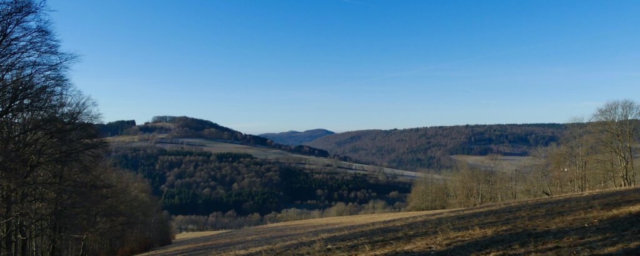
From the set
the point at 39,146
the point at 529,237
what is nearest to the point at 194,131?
the point at 39,146

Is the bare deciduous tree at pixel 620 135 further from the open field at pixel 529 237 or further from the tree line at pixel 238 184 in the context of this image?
the tree line at pixel 238 184

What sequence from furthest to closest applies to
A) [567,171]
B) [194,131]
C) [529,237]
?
[194,131], [567,171], [529,237]

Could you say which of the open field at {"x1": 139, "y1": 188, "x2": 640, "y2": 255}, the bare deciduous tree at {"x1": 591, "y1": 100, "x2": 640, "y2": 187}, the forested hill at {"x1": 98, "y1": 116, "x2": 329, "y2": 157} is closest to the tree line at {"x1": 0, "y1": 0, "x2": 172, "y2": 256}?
the open field at {"x1": 139, "y1": 188, "x2": 640, "y2": 255}

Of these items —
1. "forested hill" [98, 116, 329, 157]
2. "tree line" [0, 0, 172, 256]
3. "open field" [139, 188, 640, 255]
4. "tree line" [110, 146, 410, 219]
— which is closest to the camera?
"open field" [139, 188, 640, 255]

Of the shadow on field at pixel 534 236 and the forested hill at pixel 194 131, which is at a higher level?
the forested hill at pixel 194 131

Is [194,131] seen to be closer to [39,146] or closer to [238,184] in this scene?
[238,184]

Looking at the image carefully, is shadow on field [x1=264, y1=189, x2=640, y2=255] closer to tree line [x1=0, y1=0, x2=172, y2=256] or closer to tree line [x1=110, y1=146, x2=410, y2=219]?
tree line [x1=0, y1=0, x2=172, y2=256]

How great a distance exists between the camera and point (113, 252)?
36438 millimetres

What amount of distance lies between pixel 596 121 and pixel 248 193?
3451 inches

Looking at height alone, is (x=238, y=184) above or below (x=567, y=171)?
below

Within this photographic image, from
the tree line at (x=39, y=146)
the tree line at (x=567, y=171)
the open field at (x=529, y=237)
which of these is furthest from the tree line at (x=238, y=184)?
the open field at (x=529, y=237)

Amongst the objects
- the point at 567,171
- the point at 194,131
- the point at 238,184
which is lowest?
the point at 238,184

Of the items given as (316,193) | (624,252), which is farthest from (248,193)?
(624,252)

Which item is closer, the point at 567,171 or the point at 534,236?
the point at 534,236
